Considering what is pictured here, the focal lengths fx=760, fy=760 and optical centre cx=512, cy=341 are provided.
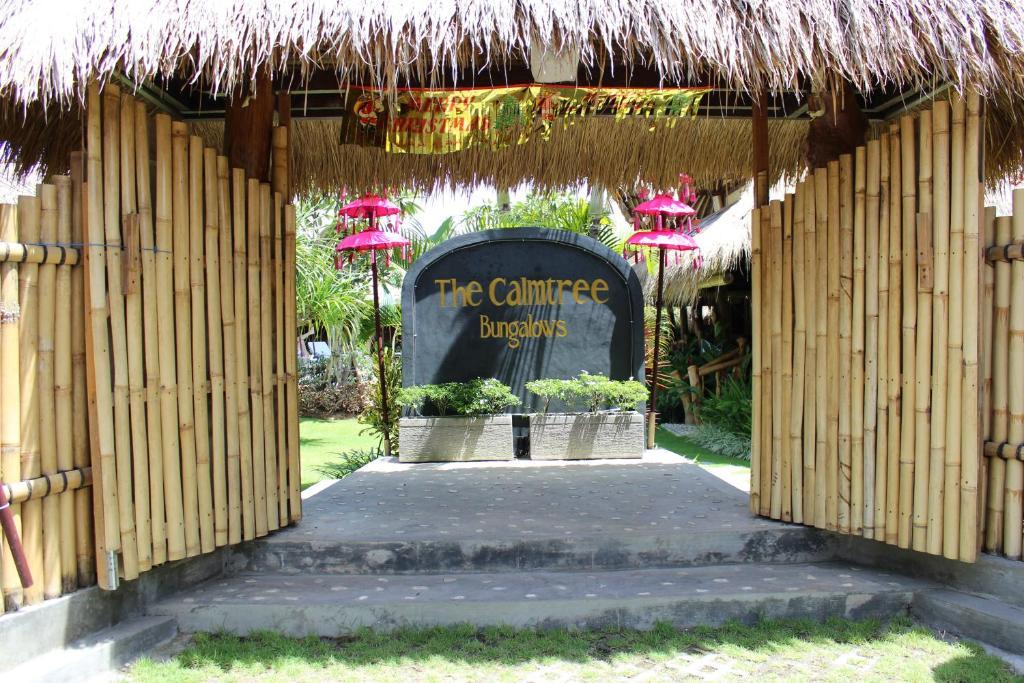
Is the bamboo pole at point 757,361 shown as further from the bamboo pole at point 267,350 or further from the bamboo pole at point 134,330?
the bamboo pole at point 134,330

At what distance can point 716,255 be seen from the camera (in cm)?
953

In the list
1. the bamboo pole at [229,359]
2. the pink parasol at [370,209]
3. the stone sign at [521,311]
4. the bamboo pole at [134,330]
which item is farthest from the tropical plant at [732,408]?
the bamboo pole at [134,330]

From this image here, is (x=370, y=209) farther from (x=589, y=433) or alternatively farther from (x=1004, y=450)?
(x=1004, y=450)

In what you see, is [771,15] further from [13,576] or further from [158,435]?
[13,576]

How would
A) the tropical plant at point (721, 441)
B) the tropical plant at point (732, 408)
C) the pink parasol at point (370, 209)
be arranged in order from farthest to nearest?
the tropical plant at point (732, 408) < the tropical plant at point (721, 441) < the pink parasol at point (370, 209)

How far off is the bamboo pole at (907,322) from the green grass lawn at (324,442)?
518 cm

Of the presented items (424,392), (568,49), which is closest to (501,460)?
(424,392)

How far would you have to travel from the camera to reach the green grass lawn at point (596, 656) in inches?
118

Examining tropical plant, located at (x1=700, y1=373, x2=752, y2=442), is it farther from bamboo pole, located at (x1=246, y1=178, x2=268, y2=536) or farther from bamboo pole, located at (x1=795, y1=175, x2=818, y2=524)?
bamboo pole, located at (x1=246, y1=178, x2=268, y2=536)

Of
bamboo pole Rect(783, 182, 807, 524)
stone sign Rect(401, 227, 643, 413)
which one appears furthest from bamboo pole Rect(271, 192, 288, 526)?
stone sign Rect(401, 227, 643, 413)

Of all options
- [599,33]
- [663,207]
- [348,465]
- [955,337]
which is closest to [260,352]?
[599,33]

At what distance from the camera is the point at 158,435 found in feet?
10.8

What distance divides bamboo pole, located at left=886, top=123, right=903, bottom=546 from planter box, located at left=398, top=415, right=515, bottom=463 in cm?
359

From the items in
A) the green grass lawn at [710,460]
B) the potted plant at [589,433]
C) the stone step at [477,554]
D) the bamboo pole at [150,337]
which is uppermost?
the bamboo pole at [150,337]
